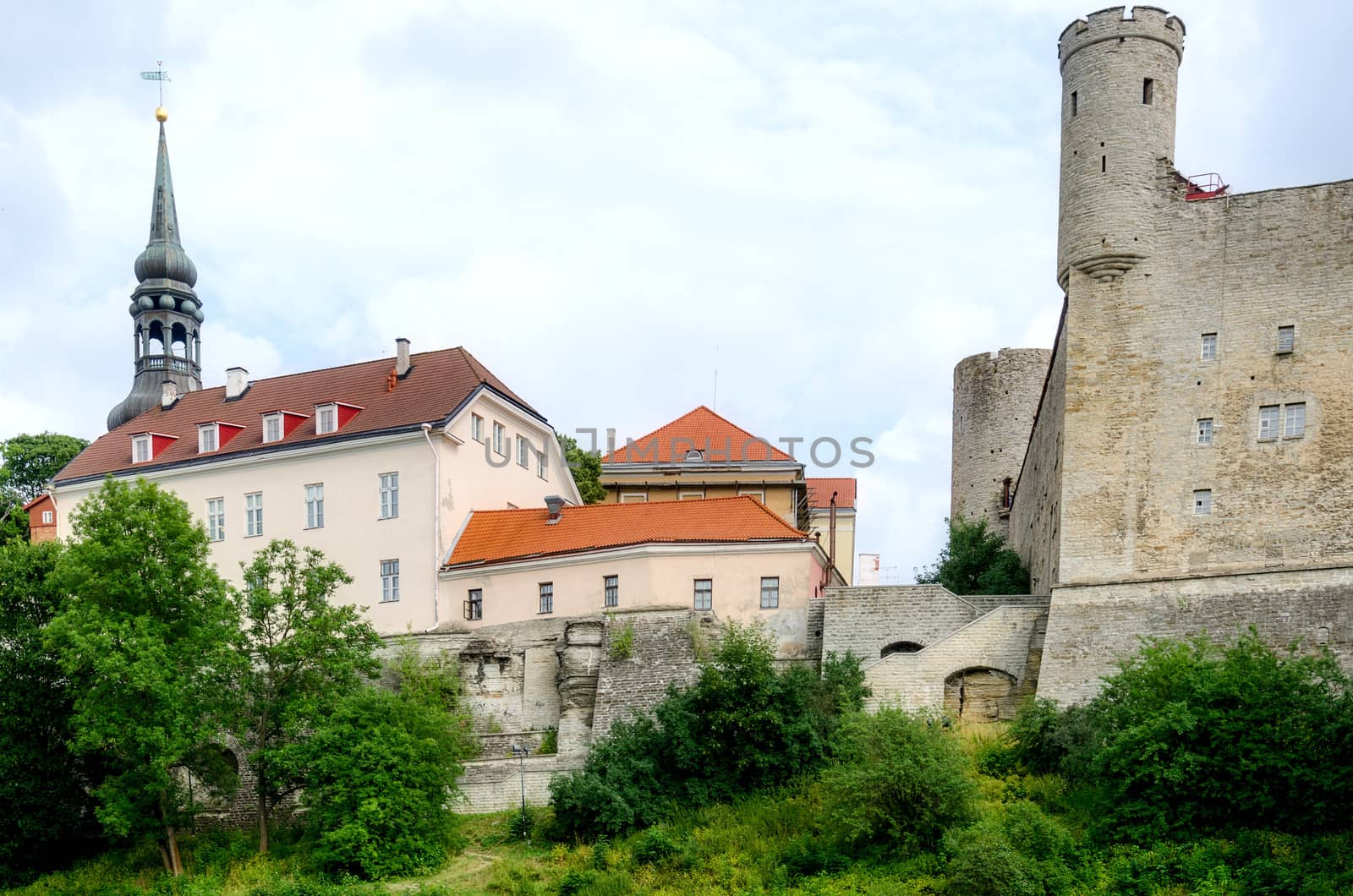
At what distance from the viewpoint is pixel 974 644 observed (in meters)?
39.0

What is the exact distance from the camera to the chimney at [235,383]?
168ft

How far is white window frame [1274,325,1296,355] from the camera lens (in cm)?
3716

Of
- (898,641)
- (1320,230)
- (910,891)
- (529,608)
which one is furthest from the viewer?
(529,608)

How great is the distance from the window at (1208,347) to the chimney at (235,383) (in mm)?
29156

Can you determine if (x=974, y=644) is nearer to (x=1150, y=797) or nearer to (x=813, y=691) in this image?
(x=813, y=691)

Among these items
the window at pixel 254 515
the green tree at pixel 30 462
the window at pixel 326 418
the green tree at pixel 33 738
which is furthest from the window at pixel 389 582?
the green tree at pixel 30 462

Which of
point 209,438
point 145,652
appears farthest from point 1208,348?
point 209,438

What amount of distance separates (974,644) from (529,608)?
12.0 metres

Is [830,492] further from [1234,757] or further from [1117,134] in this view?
[1234,757]

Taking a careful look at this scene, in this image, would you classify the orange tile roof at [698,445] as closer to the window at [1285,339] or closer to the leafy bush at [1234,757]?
the window at [1285,339]

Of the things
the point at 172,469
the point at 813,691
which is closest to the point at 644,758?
the point at 813,691

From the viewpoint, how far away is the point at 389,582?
45.0 metres

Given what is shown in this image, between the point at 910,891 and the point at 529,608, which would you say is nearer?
the point at 910,891

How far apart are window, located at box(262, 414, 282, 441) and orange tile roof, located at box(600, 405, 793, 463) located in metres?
12.6
